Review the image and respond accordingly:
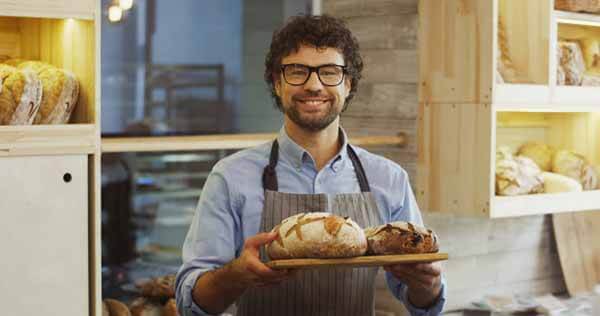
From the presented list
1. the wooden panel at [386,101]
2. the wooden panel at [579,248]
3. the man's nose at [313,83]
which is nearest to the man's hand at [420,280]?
the man's nose at [313,83]

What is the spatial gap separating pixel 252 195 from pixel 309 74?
0.31 m

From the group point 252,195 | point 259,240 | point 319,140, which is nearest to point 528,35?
point 319,140

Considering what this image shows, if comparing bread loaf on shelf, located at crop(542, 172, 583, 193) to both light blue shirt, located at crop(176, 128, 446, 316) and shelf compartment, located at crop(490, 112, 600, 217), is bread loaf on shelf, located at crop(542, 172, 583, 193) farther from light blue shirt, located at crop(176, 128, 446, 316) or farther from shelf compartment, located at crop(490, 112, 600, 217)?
light blue shirt, located at crop(176, 128, 446, 316)

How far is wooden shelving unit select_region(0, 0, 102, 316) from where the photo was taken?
244cm

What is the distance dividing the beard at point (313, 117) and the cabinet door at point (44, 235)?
27.5 inches

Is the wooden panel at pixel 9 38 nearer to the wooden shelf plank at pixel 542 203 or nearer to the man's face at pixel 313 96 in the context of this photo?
the man's face at pixel 313 96

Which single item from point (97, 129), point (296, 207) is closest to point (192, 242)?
point (296, 207)

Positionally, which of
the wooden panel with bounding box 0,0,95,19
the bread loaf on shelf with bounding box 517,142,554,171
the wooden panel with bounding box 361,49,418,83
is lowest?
the bread loaf on shelf with bounding box 517,142,554,171

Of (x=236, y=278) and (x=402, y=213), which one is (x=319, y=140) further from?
(x=236, y=278)

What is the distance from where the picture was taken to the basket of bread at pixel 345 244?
6.23 ft

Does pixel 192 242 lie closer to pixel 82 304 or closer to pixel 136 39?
pixel 82 304

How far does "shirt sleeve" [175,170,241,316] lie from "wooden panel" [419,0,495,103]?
1382 mm

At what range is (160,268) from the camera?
399cm

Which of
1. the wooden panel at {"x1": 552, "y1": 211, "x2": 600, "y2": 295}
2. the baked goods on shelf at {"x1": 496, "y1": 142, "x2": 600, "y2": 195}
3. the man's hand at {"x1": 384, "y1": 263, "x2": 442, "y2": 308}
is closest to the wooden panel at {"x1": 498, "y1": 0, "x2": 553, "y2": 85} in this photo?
the baked goods on shelf at {"x1": 496, "y1": 142, "x2": 600, "y2": 195}
